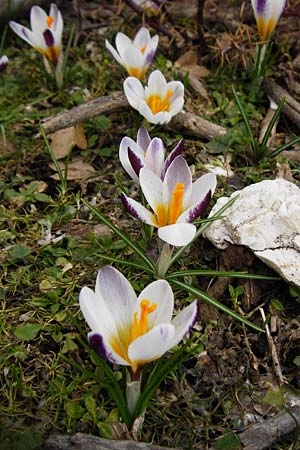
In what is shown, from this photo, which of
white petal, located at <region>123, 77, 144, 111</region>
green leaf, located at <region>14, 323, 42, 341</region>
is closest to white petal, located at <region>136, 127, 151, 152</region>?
white petal, located at <region>123, 77, 144, 111</region>

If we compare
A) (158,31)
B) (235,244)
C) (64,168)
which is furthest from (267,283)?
(158,31)

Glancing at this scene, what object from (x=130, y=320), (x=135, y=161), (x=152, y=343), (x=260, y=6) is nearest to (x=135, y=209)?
(x=135, y=161)

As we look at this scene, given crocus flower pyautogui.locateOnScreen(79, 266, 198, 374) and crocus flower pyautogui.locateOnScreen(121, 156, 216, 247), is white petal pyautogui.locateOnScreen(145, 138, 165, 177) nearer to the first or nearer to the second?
crocus flower pyautogui.locateOnScreen(121, 156, 216, 247)

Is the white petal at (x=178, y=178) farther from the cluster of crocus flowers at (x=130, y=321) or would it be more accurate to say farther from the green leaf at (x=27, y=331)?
the green leaf at (x=27, y=331)

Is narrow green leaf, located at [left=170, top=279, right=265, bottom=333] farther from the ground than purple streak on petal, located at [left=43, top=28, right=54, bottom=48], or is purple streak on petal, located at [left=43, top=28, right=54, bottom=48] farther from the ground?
purple streak on petal, located at [left=43, top=28, right=54, bottom=48]

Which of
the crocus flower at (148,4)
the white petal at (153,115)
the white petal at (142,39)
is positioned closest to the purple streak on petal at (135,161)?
the white petal at (153,115)

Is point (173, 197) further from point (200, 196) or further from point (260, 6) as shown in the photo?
point (260, 6)

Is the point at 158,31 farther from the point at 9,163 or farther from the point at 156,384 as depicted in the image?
the point at 156,384
